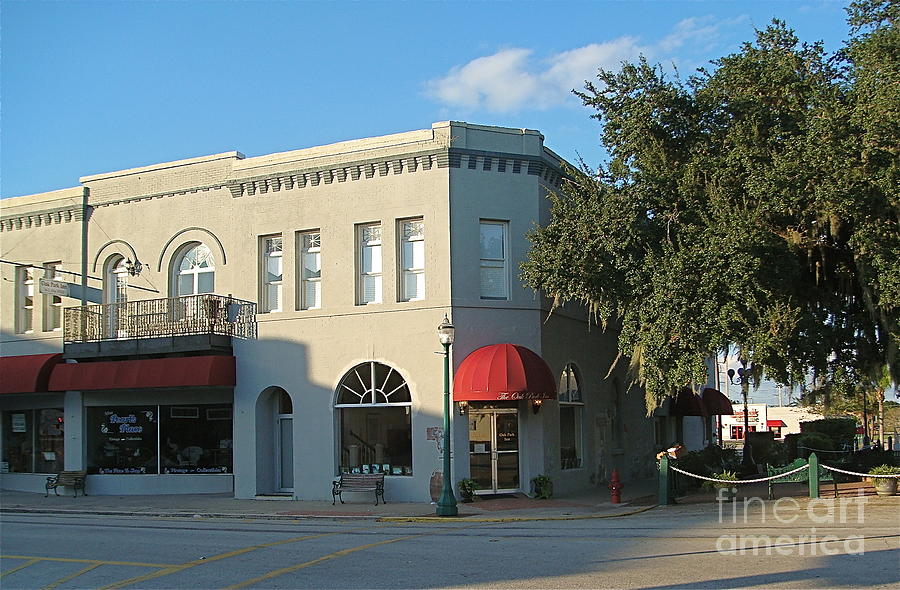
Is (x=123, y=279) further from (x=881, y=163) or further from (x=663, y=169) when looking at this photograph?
(x=881, y=163)

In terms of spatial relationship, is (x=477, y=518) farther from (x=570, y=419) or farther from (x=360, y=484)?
(x=570, y=419)

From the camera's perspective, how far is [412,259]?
75.3ft

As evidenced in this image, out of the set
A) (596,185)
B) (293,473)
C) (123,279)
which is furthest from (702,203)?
(123,279)

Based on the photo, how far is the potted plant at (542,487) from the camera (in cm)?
2197

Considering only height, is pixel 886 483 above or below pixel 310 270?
below

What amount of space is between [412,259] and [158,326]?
7.64 metres

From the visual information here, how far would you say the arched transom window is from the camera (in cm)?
2269

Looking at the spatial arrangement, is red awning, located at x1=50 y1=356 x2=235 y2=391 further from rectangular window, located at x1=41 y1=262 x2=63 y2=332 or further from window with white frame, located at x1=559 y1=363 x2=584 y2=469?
window with white frame, located at x1=559 y1=363 x2=584 y2=469

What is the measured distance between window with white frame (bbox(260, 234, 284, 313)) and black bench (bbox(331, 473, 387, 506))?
5.15 metres

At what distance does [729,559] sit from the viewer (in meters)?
11.5

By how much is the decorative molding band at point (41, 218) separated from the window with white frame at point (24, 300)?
1374mm

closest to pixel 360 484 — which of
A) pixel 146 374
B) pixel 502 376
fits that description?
pixel 502 376

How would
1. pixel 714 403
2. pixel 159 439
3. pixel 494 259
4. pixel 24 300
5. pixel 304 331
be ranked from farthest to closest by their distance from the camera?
pixel 714 403 → pixel 24 300 → pixel 159 439 → pixel 304 331 → pixel 494 259

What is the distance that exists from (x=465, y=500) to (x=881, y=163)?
11433 mm
